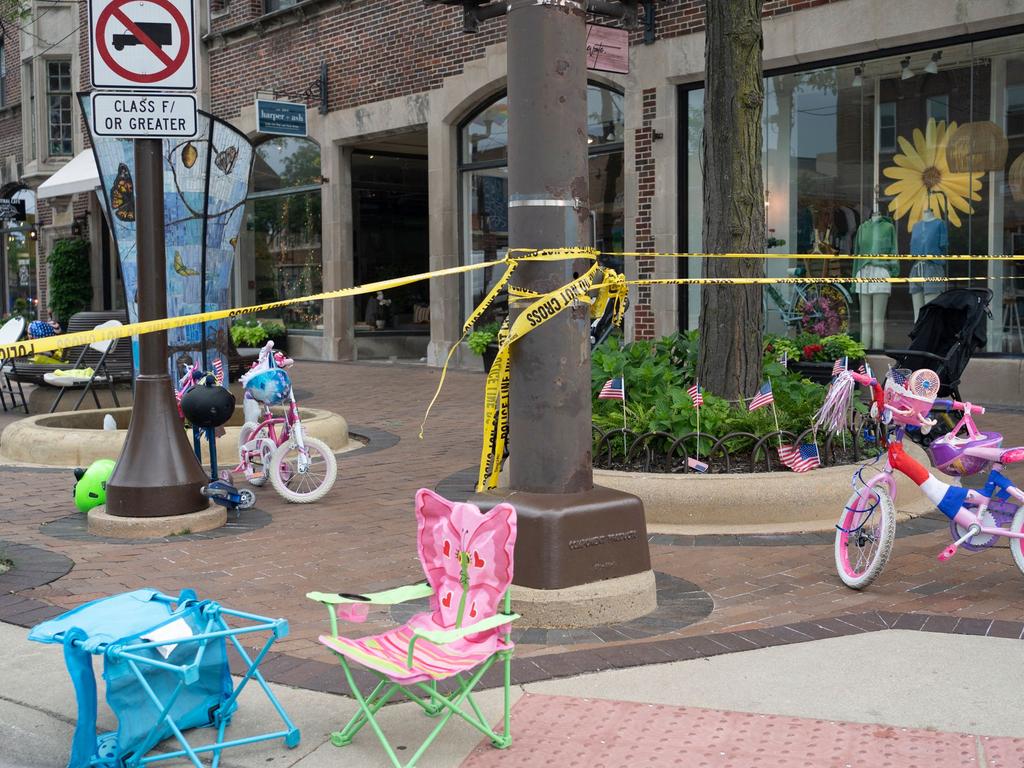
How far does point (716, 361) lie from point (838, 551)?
256cm

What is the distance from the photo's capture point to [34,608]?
17.0 feet

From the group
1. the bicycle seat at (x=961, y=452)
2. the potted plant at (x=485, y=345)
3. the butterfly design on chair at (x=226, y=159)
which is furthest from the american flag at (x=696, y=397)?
the potted plant at (x=485, y=345)

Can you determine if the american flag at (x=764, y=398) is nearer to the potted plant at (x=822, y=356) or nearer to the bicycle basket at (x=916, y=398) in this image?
the bicycle basket at (x=916, y=398)

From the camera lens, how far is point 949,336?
9023 millimetres

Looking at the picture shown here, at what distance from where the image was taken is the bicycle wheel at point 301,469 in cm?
768

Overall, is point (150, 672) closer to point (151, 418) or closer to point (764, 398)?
point (151, 418)

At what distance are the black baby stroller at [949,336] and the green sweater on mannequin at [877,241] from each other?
416cm

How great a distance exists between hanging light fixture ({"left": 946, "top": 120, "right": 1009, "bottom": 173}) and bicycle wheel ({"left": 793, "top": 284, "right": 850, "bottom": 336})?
6.39 ft

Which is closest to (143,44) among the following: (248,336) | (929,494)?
(929,494)

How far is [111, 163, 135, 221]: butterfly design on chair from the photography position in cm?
1083

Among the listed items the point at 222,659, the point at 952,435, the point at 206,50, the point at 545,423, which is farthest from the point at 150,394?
the point at 206,50

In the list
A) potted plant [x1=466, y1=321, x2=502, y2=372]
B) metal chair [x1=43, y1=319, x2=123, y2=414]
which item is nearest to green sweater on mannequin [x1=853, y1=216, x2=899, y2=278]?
potted plant [x1=466, y1=321, x2=502, y2=372]

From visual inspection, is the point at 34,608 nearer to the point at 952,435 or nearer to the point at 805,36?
the point at 952,435

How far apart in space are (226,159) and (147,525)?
528cm
